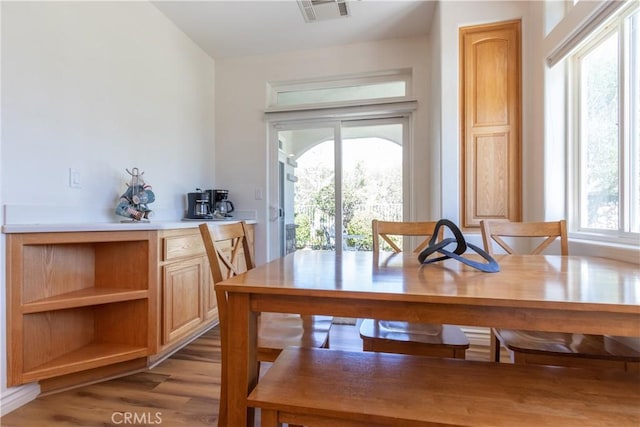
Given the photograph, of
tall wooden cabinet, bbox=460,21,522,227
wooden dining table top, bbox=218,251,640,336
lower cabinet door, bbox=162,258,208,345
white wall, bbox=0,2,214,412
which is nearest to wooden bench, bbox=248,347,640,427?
wooden dining table top, bbox=218,251,640,336

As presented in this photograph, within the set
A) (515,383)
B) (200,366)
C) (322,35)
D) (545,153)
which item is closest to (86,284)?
(200,366)

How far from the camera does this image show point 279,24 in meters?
2.79

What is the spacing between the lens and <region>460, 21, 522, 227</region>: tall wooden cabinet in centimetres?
227

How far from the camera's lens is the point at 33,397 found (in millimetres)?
1626

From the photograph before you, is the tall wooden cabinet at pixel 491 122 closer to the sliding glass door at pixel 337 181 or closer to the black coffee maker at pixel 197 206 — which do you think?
the sliding glass door at pixel 337 181

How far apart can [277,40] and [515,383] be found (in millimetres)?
3270

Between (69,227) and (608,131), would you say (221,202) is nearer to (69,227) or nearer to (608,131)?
(69,227)

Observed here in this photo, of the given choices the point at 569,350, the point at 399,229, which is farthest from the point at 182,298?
the point at 569,350

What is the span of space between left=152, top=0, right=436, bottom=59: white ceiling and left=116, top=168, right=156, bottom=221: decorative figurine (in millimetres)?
1523

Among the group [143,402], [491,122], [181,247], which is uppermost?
[491,122]

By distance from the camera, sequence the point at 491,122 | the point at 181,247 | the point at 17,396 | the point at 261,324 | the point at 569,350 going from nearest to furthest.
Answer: the point at 569,350 → the point at 261,324 → the point at 17,396 → the point at 181,247 → the point at 491,122

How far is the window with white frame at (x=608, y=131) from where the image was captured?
4.94ft

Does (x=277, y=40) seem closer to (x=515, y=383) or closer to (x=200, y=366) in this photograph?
(x=200, y=366)

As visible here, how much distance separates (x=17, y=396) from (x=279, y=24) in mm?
3170
